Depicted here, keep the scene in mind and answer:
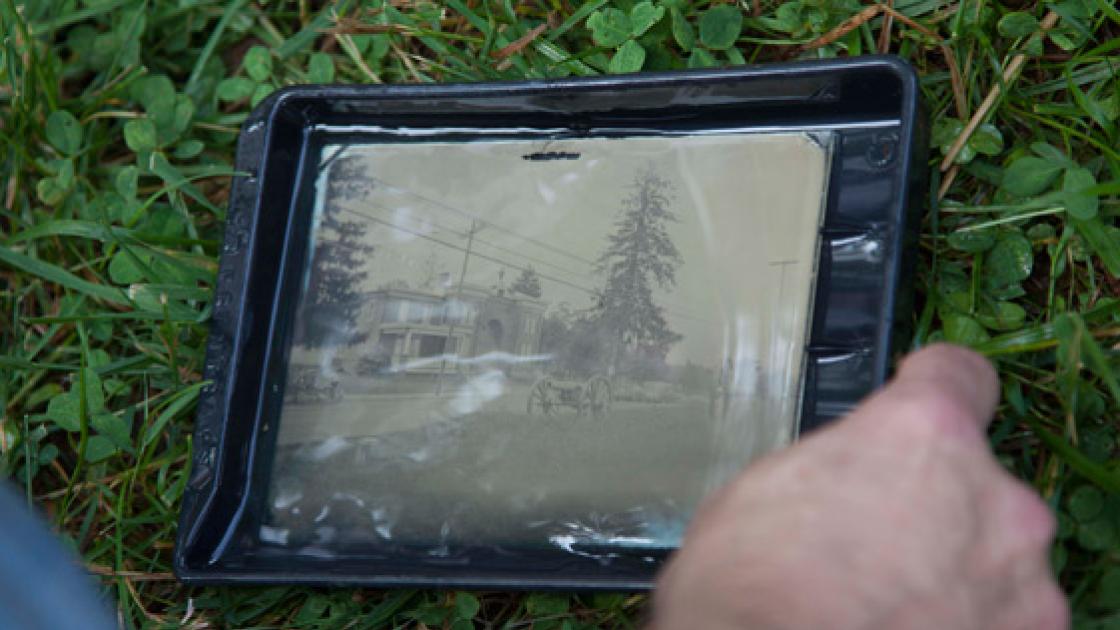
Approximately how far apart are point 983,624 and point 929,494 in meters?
0.07

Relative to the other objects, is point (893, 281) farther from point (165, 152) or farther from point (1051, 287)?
point (165, 152)

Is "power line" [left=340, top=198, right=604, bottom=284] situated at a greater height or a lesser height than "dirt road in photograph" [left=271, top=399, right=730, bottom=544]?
greater

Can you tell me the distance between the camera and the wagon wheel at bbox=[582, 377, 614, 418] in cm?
94

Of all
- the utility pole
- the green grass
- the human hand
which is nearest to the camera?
the human hand

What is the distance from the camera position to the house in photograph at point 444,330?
0.98 m

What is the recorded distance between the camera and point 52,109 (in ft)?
3.89

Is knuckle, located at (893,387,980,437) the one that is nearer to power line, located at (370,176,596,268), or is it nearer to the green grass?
the green grass

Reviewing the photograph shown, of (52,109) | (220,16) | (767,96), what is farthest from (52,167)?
(767,96)

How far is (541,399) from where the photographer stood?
0.96 meters

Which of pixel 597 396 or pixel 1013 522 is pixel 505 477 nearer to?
pixel 597 396

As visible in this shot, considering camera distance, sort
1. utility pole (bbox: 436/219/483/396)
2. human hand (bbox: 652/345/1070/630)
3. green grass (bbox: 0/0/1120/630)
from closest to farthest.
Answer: human hand (bbox: 652/345/1070/630), green grass (bbox: 0/0/1120/630), utility pole (bbox: 436/219/483/396)

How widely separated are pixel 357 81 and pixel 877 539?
809mm

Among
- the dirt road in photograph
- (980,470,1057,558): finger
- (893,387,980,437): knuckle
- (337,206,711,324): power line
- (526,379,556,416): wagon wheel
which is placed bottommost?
the dirt road in photograph

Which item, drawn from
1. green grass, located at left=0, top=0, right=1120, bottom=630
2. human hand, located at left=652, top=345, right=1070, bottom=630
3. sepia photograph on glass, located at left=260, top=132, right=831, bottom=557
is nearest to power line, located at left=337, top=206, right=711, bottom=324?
sepia photograph on glass, located at left=260, top=132, right=831, bottom=557
